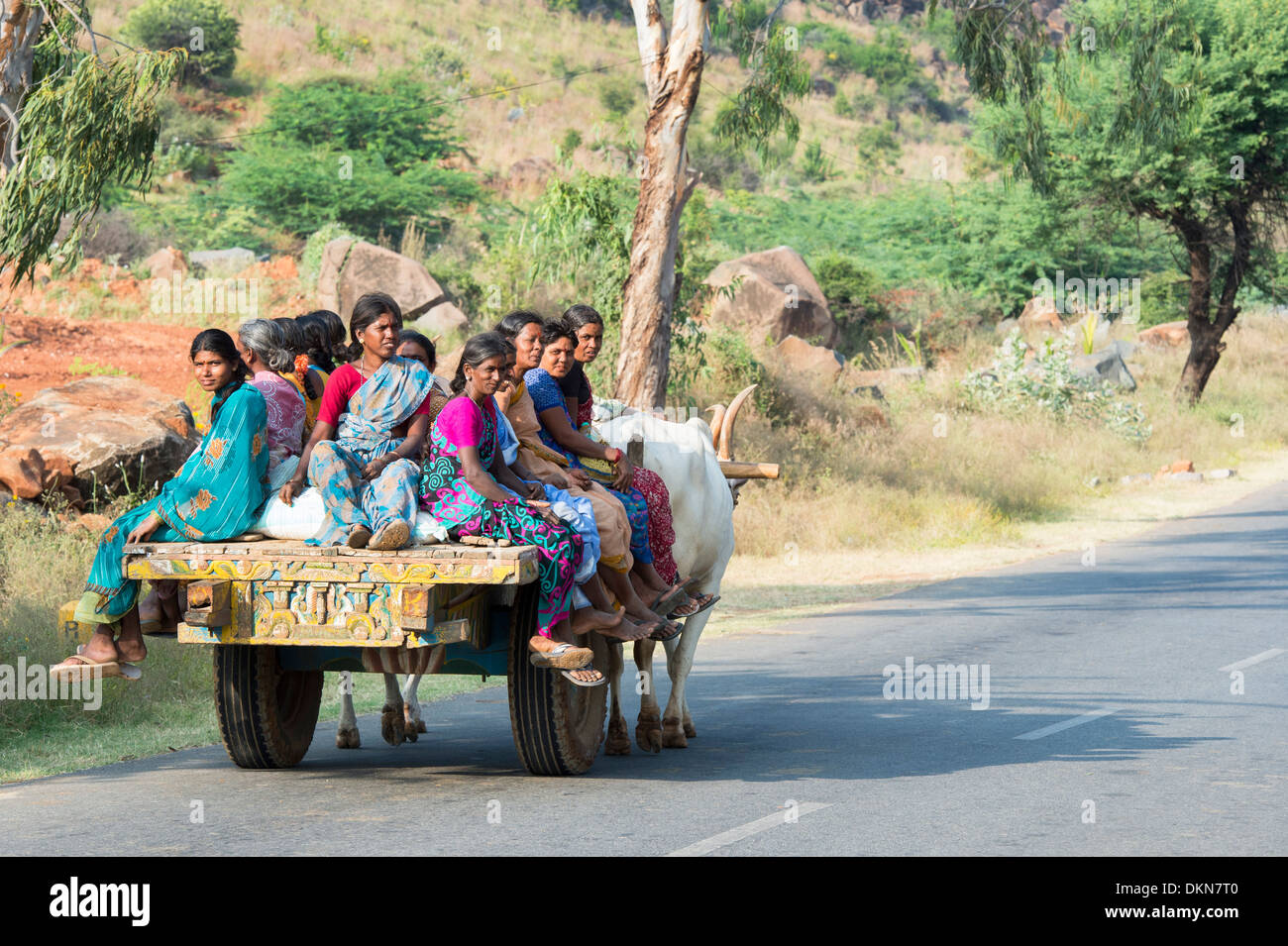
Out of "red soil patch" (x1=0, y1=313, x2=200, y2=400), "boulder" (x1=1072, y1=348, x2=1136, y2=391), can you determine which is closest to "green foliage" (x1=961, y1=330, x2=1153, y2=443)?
"boulder" (x1=1072, y1=348, x2=1136, y2=391)

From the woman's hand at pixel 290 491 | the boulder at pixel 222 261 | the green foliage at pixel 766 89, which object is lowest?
the woman's hand at pixel 290 491

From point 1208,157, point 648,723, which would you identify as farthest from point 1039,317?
point 648,723

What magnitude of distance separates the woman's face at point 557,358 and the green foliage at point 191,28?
1727 inches

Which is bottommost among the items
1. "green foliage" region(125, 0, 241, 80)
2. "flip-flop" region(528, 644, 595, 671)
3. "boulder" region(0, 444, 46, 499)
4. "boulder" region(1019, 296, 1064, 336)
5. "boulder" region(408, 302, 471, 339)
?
"flip-flop" region(528, 644, 595, 671)

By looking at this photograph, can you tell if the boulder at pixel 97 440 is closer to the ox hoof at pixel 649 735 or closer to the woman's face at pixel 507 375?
the ox hoof at pixel 649 735

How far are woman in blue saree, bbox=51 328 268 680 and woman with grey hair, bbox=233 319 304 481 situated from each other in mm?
201

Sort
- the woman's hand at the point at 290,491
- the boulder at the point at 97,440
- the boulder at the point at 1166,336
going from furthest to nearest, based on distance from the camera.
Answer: the boulder at the point at 1166,336, the boulder at the point at 97,440, the woman's hand at the point at 290,491

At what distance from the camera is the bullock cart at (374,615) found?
6488 mm

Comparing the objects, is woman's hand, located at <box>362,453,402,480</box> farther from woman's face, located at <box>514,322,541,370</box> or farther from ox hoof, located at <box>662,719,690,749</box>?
ox hoof, located at <box>662,719,690,749</box>

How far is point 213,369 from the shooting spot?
7.11 metres

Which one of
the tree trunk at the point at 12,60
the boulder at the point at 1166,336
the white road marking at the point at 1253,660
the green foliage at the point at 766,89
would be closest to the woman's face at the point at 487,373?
the tree trunk at the point at 12,60

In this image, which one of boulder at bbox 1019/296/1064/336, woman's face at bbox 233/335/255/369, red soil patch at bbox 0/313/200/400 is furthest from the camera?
boulder at bbox 1019/296/1064/336

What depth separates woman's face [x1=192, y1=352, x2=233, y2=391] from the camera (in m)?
7.09

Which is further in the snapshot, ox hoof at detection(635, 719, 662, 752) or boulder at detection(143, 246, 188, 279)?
boulder at detection(143, 246, 188, 279)
